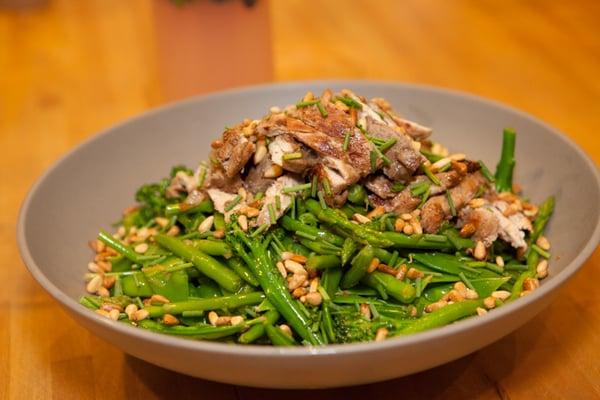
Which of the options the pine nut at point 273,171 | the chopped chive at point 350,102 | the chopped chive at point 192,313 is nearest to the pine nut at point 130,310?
the chopped chive at point 192,313

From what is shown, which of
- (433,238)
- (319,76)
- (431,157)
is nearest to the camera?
(433,238)

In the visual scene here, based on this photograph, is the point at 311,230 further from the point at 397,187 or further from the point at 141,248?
the point at 141,248

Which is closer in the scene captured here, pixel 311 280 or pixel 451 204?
pixel 311 280

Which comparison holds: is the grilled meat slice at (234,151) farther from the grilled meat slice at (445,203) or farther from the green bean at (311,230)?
the grilled meat slice at (445,203)

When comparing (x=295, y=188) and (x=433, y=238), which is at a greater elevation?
(x=295, y=188)

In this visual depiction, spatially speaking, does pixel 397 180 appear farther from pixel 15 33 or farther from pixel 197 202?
pixel 15 33

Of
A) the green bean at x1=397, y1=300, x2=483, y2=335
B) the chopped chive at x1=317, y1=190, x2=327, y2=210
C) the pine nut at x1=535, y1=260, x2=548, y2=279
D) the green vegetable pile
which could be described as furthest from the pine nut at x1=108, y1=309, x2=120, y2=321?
the pine nut at x1=535, y1=260, x2=548, y2=279

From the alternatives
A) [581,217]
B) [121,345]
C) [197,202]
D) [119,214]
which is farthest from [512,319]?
[119,214]

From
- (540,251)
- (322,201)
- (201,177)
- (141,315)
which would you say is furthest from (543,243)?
(141,315)

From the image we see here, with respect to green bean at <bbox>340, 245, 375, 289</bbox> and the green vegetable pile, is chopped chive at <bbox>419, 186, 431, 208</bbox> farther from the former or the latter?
green bean at <bbox>340, 245, 375, 289</bbox>
